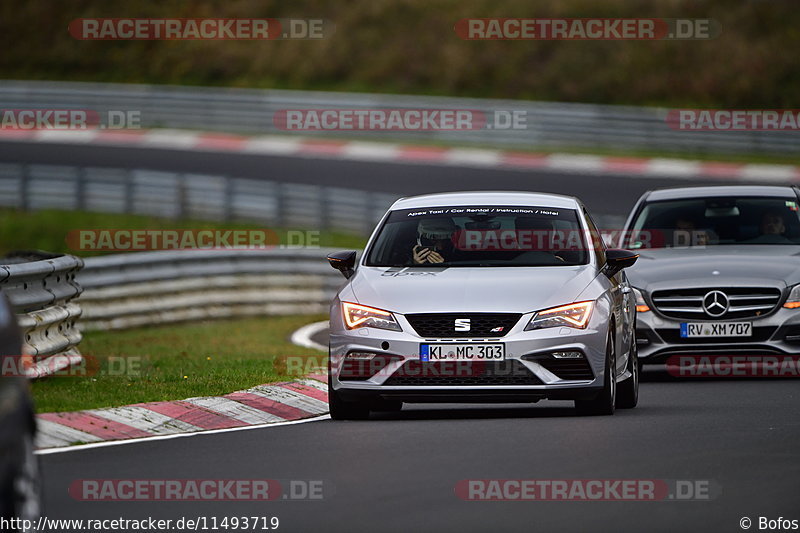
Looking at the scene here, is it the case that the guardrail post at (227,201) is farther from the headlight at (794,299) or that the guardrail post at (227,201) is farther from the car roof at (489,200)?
the car roof at (489,200)

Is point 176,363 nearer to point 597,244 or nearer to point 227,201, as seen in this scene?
point 597,244

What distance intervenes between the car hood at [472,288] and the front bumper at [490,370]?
0.15 m

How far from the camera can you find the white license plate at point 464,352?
10.9 meters

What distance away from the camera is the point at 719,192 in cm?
1562

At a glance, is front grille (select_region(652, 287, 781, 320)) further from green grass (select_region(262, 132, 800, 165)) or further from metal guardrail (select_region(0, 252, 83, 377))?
green grass (select_region(262, 132, 800, 165))

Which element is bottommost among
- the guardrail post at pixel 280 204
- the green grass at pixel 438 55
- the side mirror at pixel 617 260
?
the side mirror at pixel 617 260

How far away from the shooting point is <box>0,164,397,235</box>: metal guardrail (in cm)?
3139

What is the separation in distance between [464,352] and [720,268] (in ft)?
14.2

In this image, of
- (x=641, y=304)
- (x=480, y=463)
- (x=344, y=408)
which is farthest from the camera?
(x=641, y=304)

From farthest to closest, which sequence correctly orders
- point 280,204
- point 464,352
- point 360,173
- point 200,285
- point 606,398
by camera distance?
point 360,173, point 280,204, point 200,285, point 606,398, point 464,352

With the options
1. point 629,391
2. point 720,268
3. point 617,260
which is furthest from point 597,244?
point 720,268

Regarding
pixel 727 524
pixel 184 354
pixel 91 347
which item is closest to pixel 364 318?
pixel 727 524

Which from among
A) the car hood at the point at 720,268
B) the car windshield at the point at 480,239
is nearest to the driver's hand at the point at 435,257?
the car windshield at the point at 480,239

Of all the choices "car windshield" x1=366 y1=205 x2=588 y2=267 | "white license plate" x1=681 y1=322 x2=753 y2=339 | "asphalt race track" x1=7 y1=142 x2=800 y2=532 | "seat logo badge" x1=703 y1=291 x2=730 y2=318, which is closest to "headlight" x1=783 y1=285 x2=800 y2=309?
"white license plate" x1=681 y1=322 x2=753 y2=339
